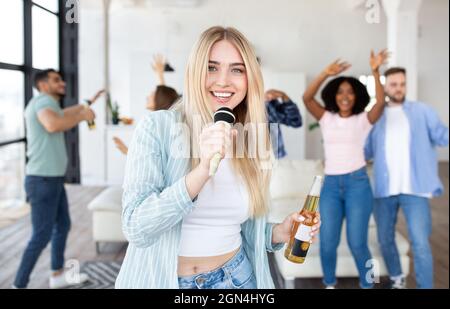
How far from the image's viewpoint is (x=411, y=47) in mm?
4164

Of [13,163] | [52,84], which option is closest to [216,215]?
[52,84]

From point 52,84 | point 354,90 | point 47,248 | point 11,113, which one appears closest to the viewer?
point 354,90

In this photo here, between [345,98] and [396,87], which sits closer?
[345,98]

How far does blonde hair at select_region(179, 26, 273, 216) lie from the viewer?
62 cm

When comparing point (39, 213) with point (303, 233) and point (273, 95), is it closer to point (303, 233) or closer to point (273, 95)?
point (273, 95)

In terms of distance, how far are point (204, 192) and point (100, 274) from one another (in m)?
2.01

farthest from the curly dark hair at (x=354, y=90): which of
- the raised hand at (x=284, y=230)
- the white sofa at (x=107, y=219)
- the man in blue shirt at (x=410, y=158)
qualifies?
the white sofa at (x=107, y=219)

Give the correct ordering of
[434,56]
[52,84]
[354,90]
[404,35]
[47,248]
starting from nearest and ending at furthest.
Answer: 1. [354,90]
2. [52,84]
3. [47,248]
4. [404,35]
5. [434,56]

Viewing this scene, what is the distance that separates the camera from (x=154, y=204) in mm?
627

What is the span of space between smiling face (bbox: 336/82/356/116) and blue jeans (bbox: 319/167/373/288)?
0.23 metres

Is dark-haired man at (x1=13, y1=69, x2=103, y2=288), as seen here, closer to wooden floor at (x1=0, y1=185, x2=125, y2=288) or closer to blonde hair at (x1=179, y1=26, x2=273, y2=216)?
wooden floor at (x1=0, y1=185, x2=125, y2=288)

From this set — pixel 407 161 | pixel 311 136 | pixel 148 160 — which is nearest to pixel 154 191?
pixel 148 160

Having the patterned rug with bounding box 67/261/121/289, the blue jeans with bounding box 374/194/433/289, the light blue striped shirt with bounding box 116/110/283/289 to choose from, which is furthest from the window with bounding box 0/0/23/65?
the blue jeans with bounding box 374/194/433/289
